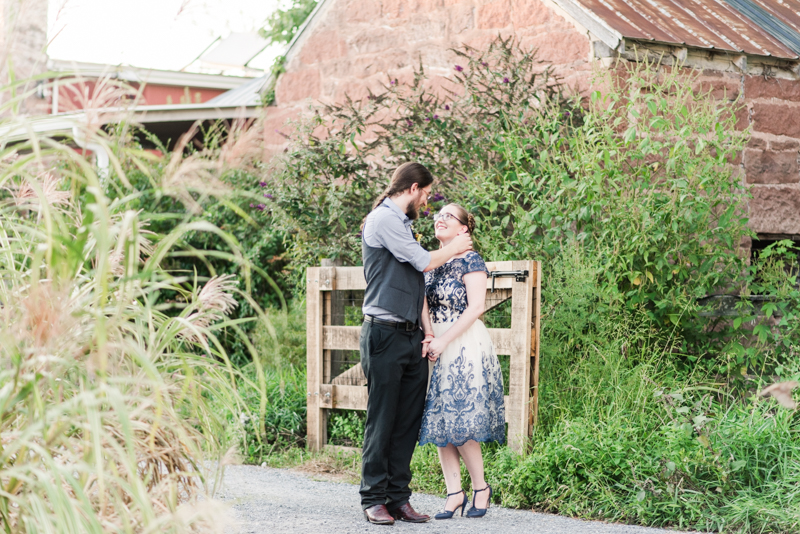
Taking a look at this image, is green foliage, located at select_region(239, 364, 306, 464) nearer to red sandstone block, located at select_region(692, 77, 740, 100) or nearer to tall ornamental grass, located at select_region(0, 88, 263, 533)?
tall ornamental grass, located at select_region(0, 88, 263, 533)

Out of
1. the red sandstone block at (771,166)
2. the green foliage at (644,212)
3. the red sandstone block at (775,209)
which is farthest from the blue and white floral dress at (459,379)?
the red sandstone block at (771,166)

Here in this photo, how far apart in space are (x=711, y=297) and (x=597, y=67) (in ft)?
6.36

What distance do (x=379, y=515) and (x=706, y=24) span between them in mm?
5650

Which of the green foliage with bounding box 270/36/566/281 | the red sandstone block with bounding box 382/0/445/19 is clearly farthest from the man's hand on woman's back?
the red sandstone block with bounding box 382/0/445/19

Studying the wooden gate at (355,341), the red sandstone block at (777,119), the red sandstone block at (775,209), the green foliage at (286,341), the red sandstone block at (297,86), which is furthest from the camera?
the red sandstone block at (297,86)

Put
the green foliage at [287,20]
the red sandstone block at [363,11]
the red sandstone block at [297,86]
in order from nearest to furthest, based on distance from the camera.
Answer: the red sandstone block at [363,11] < the red sandstone block at [297,86] < the green foliage at [287,20]

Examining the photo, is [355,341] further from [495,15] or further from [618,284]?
[495,15]

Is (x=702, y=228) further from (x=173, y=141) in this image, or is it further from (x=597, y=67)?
(x=173, y=141)

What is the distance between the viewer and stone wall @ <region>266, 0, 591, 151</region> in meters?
8.05

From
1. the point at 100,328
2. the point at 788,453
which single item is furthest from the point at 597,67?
the point at 100,328

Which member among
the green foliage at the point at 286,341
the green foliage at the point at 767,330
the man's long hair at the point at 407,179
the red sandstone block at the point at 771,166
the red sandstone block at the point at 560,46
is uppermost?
the red sandstone block at the point at 560,46

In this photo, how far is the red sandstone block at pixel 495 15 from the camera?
8.60 m

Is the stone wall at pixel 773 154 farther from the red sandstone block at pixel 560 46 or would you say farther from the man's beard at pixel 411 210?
the man's beard at pixel 411 210

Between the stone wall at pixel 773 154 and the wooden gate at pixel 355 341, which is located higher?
the stone wall at pixel 773 154
